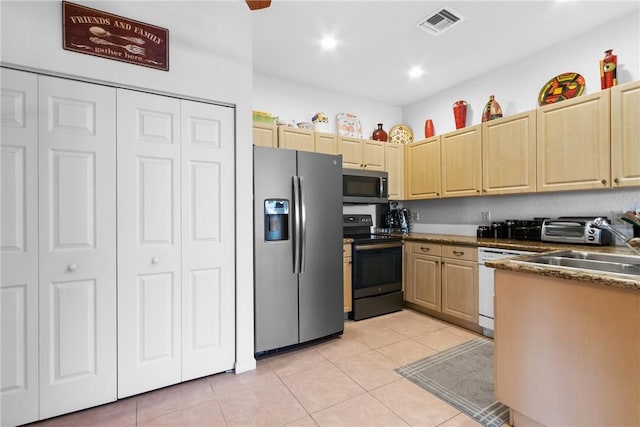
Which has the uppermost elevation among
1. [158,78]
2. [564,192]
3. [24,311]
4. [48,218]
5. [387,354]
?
[158,78]

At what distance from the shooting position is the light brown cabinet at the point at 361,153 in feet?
12.0

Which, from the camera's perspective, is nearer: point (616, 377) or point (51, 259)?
Answer: point (616, 377)

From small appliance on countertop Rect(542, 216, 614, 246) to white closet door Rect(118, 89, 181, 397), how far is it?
3182mm

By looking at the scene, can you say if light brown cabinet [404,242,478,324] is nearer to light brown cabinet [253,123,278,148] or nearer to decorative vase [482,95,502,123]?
decorative vase [482,95,502,123]

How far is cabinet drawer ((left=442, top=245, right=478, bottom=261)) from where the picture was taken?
2.94 metres

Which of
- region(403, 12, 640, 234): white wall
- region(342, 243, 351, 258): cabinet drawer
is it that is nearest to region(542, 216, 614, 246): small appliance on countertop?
region(403, 12, 640, 234): white wall

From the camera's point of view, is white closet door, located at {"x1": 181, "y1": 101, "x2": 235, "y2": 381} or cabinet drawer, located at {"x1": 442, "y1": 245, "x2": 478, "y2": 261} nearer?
white closet door, located at {"x1": 181, "y1": 101, "x2": 235, "y2": 381}

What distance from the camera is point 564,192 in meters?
2.89

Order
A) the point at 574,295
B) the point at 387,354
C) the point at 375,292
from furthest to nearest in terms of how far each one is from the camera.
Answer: the point at 375,292, the point at 387,354, the point at 574,295

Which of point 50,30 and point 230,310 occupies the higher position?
point 50,30

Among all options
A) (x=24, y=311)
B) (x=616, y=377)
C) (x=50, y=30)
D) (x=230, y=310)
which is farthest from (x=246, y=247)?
(x=616, y=377)

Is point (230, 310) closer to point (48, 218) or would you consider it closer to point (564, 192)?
point (48, 218)

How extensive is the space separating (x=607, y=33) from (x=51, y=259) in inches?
179

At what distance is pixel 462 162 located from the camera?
3.45 metres
